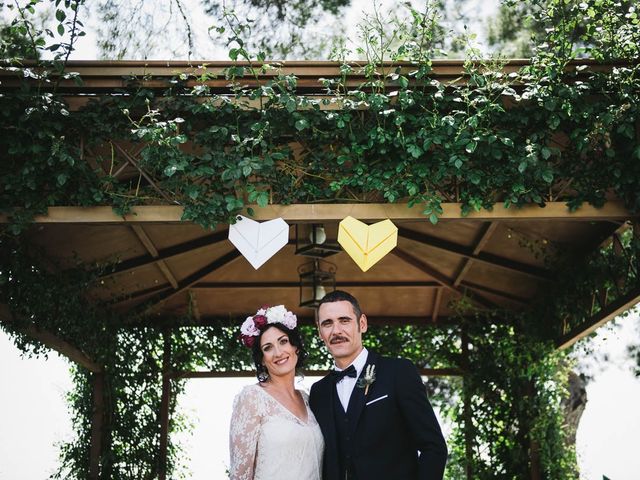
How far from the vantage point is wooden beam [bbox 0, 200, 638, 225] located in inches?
180

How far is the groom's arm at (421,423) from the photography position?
2.96 m

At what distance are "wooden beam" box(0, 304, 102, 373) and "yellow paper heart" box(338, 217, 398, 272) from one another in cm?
273

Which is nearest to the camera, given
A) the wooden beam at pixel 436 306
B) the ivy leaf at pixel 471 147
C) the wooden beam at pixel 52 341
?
the ivy leaf at pixel 471 147

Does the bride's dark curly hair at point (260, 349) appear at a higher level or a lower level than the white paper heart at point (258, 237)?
lower

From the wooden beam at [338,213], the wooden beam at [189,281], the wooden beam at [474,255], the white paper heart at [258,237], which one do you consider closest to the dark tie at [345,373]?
the white paper heart at [258,237]

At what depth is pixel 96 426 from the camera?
8023 millimetres

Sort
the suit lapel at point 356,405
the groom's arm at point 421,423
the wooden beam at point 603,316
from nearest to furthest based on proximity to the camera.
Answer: the groom's arm at point 421,423 → the suit lapel at point 356,405 → the wooden beam at point 603,316

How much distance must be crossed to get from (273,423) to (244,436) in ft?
0.44

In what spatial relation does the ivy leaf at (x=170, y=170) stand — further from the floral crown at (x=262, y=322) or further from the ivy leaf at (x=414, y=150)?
the ivy leaf at (x=414, y=150)

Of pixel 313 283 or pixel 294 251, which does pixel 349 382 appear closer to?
pixel 313 283

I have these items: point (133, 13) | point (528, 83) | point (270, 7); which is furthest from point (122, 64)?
point (270, 7)

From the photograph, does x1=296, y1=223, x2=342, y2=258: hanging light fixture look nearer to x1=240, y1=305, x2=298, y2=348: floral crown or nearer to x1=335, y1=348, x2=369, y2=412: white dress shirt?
x1=240, y1=305, x2=298, y2=348: floral crown

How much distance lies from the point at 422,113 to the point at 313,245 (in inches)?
81.8

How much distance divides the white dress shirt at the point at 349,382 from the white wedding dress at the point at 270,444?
0.29 meters
